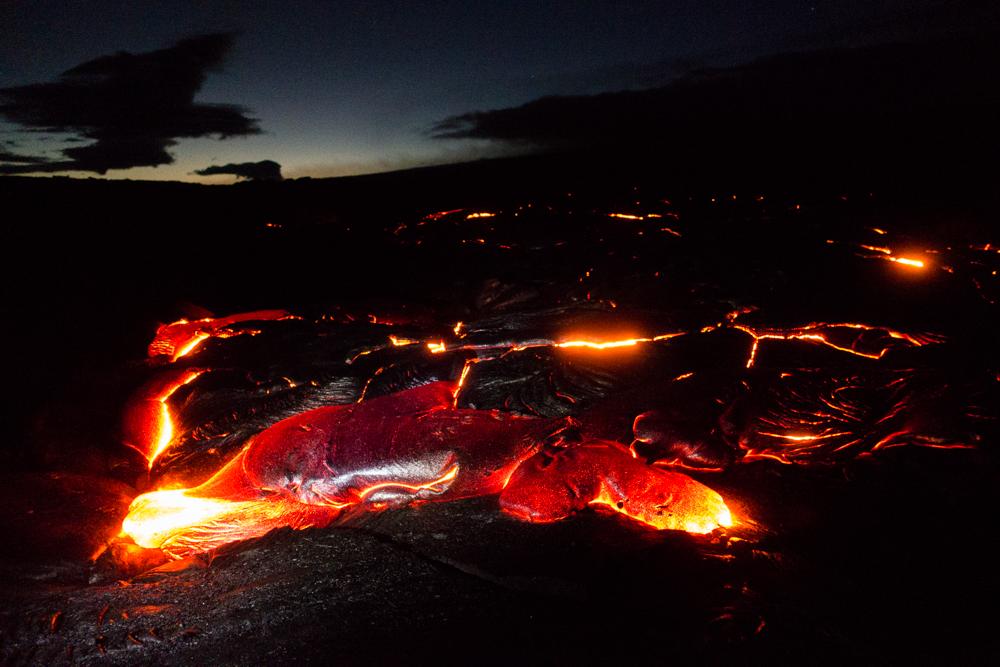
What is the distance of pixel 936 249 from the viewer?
17.9 feet

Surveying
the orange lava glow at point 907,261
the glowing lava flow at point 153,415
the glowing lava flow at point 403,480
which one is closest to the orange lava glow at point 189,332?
the glowing lava flow at point 153,415

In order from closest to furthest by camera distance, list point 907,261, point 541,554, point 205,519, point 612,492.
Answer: point 541,554 < point 612,492 < point 205,519 < point 907,261

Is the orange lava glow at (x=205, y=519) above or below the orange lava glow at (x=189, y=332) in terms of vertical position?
below

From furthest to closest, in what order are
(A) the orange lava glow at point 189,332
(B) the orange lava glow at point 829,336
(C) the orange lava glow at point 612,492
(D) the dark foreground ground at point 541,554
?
(A) the orange lava glow at point 189,332, (B) the orange lava glow at point 829,336, (C) the orange lava glow at point 612,492, (D) the dark foreground ground at point 541,554

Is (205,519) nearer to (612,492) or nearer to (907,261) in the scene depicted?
(612,492)

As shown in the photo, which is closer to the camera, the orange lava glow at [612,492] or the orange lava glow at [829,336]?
the orange lava glow at [612,492]

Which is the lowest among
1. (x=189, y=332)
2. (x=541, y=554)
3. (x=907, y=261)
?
(x=541, y=554)

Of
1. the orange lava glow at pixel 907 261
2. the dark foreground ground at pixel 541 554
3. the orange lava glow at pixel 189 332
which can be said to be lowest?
the dark foreground ground at pixel 541 554

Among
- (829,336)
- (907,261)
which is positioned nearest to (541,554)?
(829,336)

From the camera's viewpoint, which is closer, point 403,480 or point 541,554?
point 541,554

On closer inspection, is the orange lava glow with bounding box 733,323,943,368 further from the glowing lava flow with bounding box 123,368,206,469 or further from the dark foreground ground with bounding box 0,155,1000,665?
the glowing lava flow with bounding box 123,368,206,469

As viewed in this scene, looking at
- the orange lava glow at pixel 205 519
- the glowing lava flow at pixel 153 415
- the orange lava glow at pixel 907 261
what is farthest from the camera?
the orange lava glow at pixel 907 261

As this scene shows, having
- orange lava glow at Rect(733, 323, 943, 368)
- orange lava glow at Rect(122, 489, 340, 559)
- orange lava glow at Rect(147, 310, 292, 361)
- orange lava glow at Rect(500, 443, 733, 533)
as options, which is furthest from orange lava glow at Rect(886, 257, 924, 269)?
orange lava glow at Rect(147, 310, 292, 361)

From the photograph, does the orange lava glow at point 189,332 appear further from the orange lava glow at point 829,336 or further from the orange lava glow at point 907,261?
the orange lava glow at point 907,261
